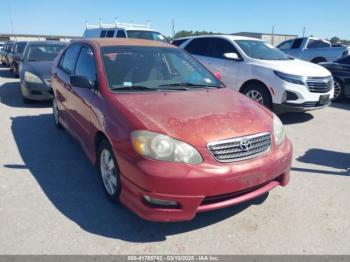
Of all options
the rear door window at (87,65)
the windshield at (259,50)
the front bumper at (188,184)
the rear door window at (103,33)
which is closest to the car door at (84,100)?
the rear door window at (87,65)

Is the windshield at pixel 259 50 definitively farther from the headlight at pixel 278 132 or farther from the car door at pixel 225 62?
the headlight at pixel 278 132

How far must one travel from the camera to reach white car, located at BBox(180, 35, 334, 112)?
665cm

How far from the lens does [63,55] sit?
570 centimetres

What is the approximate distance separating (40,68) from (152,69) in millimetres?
5219

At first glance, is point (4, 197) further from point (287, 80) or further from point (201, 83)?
point (287, 80)

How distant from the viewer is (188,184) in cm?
274

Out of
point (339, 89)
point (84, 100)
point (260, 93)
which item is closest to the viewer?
point (84, 100)

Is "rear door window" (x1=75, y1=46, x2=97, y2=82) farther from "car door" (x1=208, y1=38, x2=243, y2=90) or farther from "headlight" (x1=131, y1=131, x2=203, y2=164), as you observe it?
"car door" (x1=208, y1=38, x2=243, y2=90)

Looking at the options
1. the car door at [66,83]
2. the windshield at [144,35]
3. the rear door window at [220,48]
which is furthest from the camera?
the windshield at [144,35]

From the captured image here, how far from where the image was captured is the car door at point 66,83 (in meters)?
4.87

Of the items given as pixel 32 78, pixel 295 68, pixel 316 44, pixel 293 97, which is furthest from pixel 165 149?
pixel 316 44

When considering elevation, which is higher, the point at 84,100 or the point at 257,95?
the point at 84,100

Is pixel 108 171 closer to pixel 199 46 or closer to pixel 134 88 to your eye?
pixel 134 88

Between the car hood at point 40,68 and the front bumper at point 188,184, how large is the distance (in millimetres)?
5872
